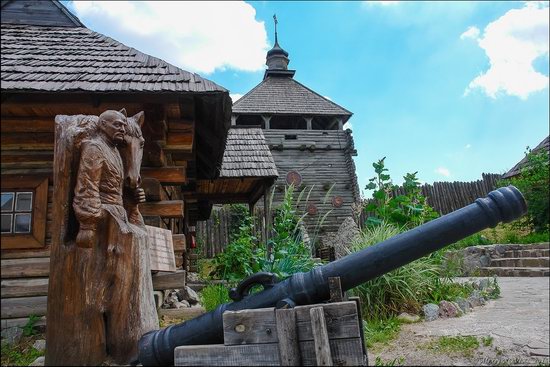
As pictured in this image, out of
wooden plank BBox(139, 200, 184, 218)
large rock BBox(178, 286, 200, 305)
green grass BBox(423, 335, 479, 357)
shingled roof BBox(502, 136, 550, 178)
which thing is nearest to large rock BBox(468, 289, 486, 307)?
green grass BBox(423, 335, 479, 357)

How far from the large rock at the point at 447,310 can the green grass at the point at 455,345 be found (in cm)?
107

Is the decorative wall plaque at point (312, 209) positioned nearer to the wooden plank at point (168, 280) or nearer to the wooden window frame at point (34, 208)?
the wooden plank at point (168, 280)

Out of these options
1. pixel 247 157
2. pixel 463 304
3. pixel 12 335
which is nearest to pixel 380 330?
pixel 463 304

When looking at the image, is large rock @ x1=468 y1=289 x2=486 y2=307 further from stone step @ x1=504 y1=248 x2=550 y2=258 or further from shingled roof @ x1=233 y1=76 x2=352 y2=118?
shingled roof @ x1=233 y1=76 x2=352 y2=118

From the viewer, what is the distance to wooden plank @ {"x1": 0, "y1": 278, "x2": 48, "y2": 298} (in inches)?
162

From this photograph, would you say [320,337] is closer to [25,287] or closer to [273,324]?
[273,324]

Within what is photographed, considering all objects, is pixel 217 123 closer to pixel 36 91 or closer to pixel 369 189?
pixel 36 91

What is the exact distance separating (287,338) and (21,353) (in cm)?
291

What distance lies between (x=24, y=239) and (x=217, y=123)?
2545 mm

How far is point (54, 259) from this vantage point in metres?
2.12

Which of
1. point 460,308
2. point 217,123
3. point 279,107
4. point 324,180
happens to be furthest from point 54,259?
point 279,107

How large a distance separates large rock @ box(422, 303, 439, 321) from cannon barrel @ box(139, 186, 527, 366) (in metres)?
2.89

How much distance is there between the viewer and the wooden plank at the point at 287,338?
1.87 meters

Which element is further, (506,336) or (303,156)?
(303,156)
